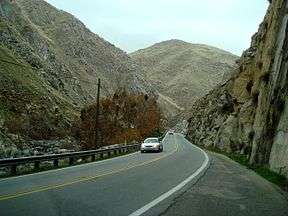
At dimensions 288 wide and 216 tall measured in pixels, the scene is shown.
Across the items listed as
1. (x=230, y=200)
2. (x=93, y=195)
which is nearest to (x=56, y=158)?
(x=93, y=195)

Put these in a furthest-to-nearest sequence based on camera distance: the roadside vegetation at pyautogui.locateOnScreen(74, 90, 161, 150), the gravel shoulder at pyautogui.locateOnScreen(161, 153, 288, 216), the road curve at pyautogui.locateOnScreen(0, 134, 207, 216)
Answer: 1. the roadside vegetation at pyautogui.locateOnScreen(74, 90, 161, 150)
2. the gravel shoulder at pyautogui.locateOnScreen(161, 153, 288, 216)
3. the road curve at pyautogui.locateOnScreen(0, 134, 207, 216)

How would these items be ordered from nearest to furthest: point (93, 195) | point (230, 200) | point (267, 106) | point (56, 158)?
point (93, 195), point (230, 200), point (56, 158), point (267, 106)

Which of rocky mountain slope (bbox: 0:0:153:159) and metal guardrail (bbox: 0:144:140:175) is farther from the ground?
rocky mountain slope (bbox: 0:0:153:159)

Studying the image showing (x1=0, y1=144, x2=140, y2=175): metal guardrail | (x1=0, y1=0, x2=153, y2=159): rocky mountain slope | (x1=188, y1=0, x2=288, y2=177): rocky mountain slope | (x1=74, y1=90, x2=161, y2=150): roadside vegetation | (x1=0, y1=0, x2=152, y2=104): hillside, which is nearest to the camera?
(x1=0, y1=144, x2=140, y2=175): metal guardrail

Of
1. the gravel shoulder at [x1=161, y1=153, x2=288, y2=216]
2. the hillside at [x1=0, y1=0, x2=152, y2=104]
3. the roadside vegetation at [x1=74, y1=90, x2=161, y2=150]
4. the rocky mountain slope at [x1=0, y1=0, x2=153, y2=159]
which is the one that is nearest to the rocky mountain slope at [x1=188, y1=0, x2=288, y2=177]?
the gravel shoulder at [x1=161, y1=153, x2=288, y2=216]

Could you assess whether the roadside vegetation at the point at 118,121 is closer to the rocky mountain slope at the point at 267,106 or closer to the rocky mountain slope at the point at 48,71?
the rocky mountain slope at the point at 48,71

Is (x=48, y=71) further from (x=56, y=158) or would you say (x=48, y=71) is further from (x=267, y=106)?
(x=56, y=158)

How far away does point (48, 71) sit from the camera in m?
105

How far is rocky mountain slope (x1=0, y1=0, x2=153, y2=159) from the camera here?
235 ft

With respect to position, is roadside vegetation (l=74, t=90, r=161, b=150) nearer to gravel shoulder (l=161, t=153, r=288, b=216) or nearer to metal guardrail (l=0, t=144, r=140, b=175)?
metal guardrail (l=0, t=144, r=140, b=175)

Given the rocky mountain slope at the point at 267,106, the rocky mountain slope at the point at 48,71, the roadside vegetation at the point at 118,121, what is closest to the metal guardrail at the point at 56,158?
the rocky mountain slope at the point at 48,71

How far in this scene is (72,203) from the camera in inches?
492

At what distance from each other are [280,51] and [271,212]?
19600 mm

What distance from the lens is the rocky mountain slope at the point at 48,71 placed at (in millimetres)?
71562
